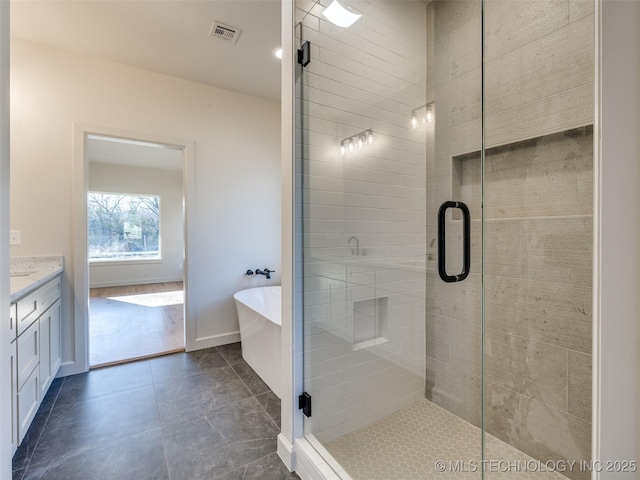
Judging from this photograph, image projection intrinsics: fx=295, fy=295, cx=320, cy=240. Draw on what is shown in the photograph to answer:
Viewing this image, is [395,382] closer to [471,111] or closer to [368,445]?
[368,445]

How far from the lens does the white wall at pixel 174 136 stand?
93.0 inches

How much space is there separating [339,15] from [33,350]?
2715 mm

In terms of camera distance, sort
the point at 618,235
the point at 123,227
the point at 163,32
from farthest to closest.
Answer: the point at 123,227
the point at 163,32
the point at 618,235

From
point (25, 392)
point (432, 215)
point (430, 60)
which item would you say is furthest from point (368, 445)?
point (430, 60)

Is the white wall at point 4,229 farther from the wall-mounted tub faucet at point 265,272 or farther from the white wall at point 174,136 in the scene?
the wall-mounted tub faucet at point 265,272

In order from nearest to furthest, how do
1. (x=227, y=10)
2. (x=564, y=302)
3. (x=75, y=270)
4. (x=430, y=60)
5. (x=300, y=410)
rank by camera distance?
(x=564, y=302), (x=300, y=410), (x=430, y=60), (x=227, y=10), (x=75, y=270)

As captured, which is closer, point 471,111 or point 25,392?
point 25,392

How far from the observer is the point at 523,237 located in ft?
5.12

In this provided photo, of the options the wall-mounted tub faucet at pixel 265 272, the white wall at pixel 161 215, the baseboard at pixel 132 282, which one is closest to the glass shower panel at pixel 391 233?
the wall-mounted tub faucet at pixel 265 272

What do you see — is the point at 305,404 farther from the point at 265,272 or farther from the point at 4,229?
the point at 265,272

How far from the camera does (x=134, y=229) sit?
6727mm

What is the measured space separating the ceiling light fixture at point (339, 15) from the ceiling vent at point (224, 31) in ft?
3.20

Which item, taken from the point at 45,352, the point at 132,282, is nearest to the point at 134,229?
the point at 132,282

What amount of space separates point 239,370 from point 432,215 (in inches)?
80.9
